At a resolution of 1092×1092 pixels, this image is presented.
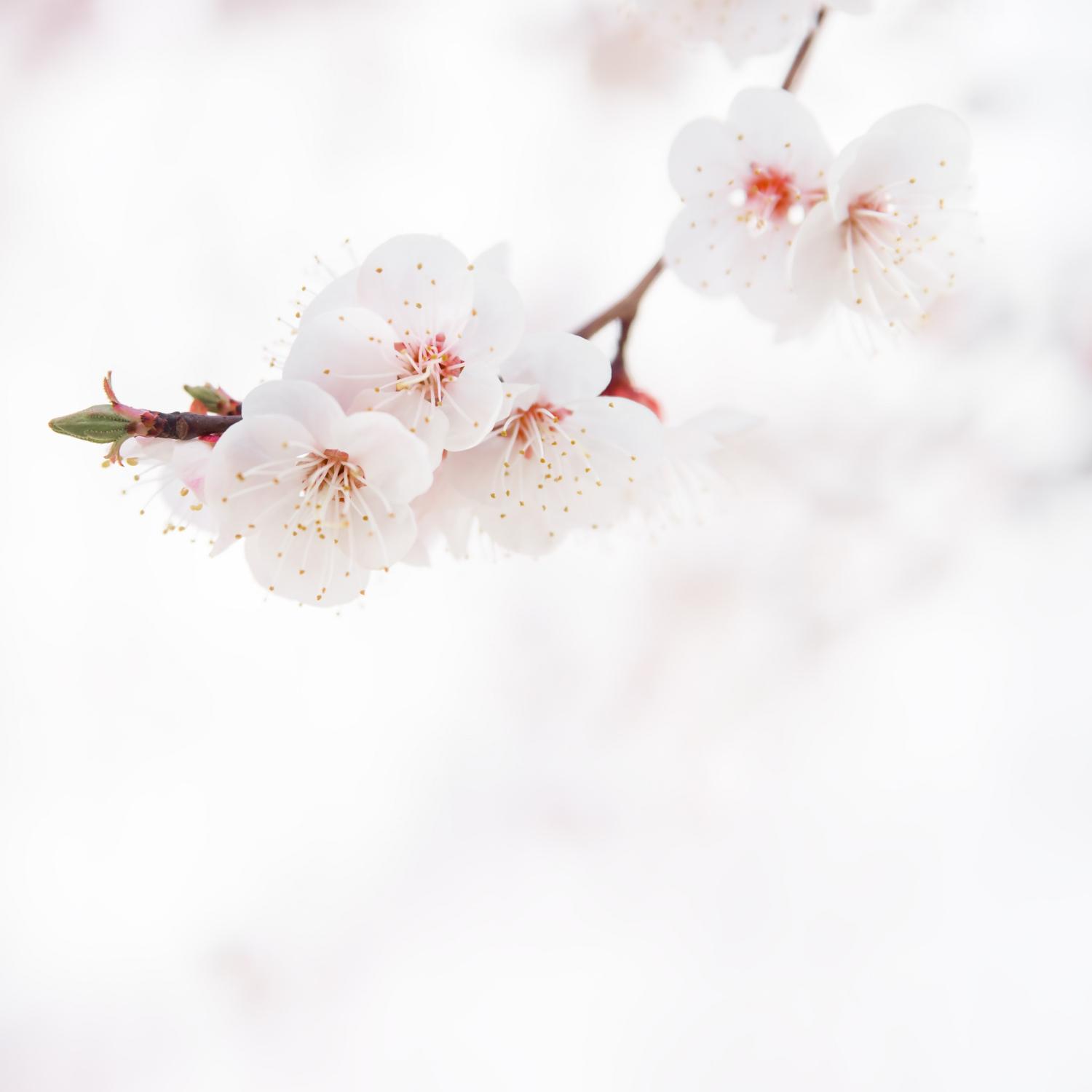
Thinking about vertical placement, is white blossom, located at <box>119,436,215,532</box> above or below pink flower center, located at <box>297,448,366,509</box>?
below

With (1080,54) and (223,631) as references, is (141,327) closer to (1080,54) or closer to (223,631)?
(223,631)

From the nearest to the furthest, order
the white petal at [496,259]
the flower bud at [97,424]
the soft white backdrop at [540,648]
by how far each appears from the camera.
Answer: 1. the flower bud at [97,424]
2. the white petal at [496,259]
3. the soft white backdrop at [540,648]

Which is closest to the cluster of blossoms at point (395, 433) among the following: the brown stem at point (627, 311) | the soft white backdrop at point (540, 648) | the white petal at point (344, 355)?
the white petal at point (344, 355)

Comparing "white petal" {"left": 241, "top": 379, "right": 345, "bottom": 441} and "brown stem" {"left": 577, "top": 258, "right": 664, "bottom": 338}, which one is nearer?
"white petal" {"left": 241, "top": 379, "right": 345, "bottom": 441}

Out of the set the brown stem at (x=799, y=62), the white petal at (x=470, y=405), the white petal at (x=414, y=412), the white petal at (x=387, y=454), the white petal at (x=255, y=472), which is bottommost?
the white petal at (x=255, y=472)

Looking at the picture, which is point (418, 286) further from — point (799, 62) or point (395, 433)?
point (799, 62)

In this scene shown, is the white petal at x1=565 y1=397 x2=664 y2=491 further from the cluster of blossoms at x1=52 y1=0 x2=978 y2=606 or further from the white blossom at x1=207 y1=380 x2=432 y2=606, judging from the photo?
the white blossom at x1=207 y1=380 x2=432 y2=606

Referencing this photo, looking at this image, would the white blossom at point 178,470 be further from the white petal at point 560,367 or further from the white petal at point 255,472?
the white petal at point 560,367

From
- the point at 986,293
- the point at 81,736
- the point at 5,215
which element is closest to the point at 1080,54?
the point at 986,293

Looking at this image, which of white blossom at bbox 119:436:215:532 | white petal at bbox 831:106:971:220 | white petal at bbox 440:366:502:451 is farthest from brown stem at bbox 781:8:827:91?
white blossom at bbox 119:436:215:532
